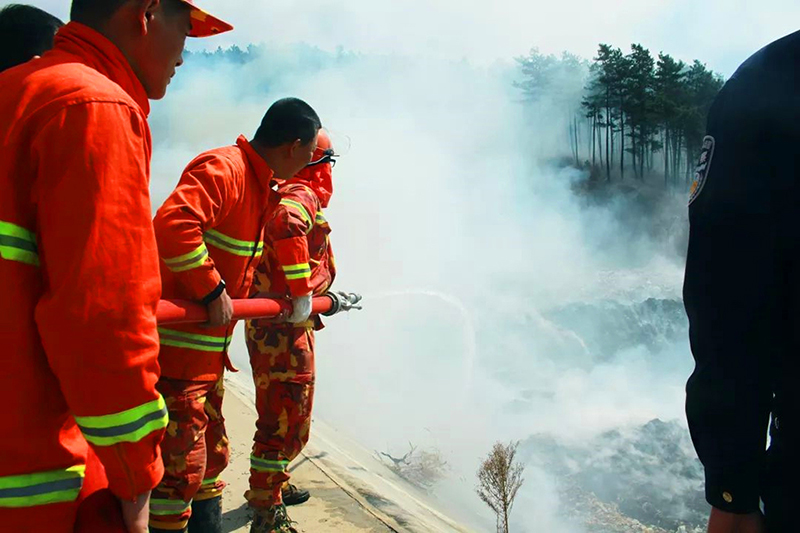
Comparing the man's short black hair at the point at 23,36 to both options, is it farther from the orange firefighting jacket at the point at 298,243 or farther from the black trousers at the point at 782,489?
the black trousers at the point at 782,489

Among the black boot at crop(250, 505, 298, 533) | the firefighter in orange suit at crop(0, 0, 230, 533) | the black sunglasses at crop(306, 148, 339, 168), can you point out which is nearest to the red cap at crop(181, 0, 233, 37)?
the firefighter in orange suit at crop(0, 0, 230, 533)

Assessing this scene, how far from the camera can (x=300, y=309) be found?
2846mm

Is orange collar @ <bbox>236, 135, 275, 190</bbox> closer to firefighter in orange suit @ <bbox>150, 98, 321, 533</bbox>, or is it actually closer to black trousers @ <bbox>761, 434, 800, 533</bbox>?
firefighter in orange suit @ <bbox>150, 98, 321, 533</bbox>

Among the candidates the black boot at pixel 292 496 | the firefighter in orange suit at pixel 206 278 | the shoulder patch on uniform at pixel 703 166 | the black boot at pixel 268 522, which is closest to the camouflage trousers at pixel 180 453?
the firefighter in orange suit at pixel 206 278

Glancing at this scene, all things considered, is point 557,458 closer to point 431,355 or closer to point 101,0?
point 431,355

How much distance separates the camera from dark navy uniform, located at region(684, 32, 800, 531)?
3.87 feet

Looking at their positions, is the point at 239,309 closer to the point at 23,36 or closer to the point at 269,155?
the point at 269,155

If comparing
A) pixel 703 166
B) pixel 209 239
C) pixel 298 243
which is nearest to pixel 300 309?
pixel 298 243

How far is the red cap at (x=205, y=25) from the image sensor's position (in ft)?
5.24

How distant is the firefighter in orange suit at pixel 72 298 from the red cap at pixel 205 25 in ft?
1.64

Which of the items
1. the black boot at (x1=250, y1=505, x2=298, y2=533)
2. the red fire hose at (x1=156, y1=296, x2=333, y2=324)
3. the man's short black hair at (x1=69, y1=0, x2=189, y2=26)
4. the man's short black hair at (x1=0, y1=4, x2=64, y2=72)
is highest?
the man's short black hair at (x1=0, y1=4, x2=64, y2=72)

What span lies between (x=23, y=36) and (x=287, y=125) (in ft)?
3.31

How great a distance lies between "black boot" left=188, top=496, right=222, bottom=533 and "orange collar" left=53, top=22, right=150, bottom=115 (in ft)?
6.37

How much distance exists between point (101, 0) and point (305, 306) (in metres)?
1.74
